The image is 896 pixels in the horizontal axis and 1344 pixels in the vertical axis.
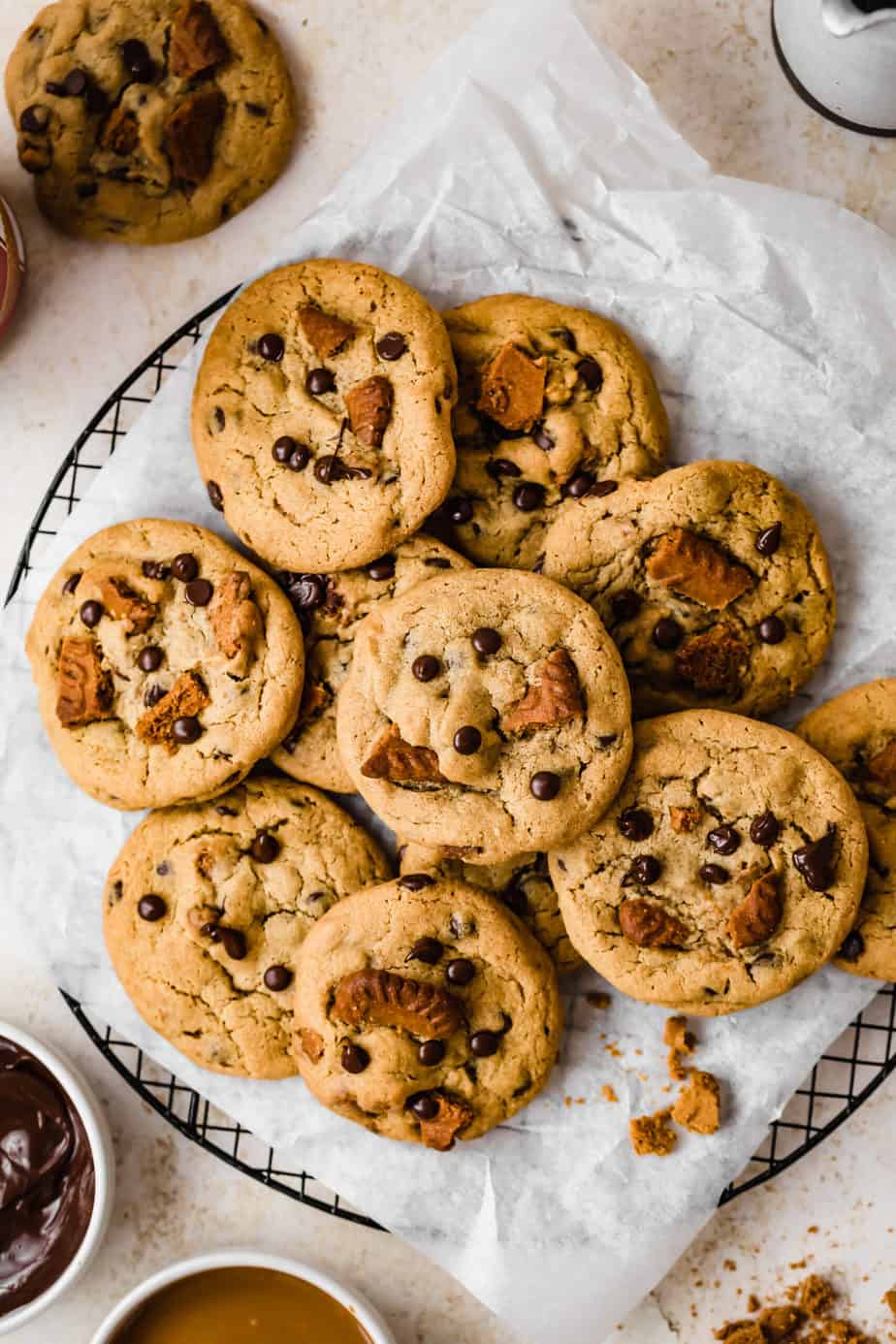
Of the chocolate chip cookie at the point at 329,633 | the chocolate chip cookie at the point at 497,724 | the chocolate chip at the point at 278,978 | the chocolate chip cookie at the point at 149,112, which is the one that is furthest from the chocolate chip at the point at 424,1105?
the chocolate chip cookie at the point at 149,112

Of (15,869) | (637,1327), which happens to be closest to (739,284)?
(15,869)

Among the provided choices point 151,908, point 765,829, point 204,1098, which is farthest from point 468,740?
point 204,1098

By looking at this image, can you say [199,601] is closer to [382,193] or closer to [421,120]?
[382,193]

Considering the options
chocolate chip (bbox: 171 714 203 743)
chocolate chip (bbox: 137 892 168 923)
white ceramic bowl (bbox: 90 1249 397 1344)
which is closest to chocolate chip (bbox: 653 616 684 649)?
chocolate chip (bbox: 171 714 203 743)

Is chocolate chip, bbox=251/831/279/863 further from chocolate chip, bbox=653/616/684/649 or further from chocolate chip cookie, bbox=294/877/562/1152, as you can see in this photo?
chocolate chip, bbox=653/616/684/649

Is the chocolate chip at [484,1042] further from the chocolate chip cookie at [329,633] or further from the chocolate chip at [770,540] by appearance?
the chocolate chip at [770,540]

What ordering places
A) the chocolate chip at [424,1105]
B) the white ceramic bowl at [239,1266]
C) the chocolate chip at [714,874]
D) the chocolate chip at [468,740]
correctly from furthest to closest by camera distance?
the white ceramic bowl at [239,1266], the chocolate chip at [424,1105], the chocolate chip at [714,874], the chocolate chip at [468,740]
